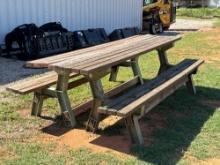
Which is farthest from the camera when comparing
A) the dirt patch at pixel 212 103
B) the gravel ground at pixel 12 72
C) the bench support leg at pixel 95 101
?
the gravel ground at pixel 12 72

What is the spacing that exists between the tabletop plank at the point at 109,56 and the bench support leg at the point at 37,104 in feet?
2.27

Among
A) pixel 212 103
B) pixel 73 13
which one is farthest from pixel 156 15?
pixel 212 103

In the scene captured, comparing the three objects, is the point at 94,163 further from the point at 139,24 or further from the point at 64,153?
the point at 139,24

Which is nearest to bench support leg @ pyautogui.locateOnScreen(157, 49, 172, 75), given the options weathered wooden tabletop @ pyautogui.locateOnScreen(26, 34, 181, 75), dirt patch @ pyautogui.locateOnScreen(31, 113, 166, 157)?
weathered wooden tabletop @ pyautogui.locateOnScreen(26, 34, 181, 75)

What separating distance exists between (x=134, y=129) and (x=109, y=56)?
3.85 feet

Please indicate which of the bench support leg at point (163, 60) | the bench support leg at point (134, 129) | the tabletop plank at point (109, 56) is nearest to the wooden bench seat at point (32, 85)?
the tabletop plank at point (109, 56)

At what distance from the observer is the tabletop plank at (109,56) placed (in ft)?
16.2

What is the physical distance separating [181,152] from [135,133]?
55 centimetres

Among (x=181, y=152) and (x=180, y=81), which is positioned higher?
(x=180, y=81)

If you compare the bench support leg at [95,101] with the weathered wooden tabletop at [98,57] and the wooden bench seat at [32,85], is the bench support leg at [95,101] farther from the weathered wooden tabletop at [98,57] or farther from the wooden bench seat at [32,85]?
the wooden bench seat at [32,85]

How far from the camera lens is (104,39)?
13.9m

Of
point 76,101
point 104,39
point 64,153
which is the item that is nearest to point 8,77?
point 76,101

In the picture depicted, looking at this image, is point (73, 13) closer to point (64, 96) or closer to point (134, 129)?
point (64, 96)

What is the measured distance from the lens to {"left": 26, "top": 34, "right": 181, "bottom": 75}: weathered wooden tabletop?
4.95 meters
